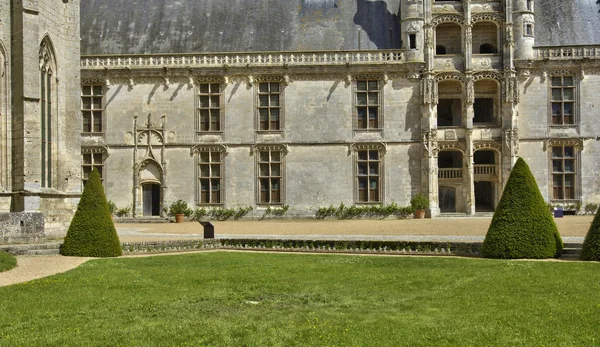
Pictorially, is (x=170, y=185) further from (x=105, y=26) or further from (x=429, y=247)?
(x=429, y=247)

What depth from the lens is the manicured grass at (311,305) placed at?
8.37 meters

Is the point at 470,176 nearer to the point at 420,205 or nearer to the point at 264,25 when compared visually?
the point at 420,205

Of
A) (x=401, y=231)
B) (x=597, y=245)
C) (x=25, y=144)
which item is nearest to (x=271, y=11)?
(x=401, y=231)

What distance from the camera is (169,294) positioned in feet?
37.6

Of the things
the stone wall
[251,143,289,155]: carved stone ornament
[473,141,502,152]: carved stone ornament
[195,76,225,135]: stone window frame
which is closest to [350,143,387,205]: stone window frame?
[251,143,289,155]: carved stone ornament

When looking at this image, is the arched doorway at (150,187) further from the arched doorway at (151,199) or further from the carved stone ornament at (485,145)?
the carved stone ornament at (485,145)

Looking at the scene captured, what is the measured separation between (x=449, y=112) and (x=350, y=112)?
5515mm

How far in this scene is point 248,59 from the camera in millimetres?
34500

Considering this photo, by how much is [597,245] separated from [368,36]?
71.6 feet

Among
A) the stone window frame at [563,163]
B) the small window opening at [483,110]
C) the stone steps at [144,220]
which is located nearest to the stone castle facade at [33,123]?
the stone steps at [144,220]

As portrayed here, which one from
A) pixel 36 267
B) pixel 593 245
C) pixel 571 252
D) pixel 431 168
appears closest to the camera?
pixel 36 267

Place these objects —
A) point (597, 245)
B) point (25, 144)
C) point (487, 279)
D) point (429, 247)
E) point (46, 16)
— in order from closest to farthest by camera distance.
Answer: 1. point (487, 279)
2. point (597, 245)
3. point (429, 247)
4. point (25, 144)
5. point (46, 16)

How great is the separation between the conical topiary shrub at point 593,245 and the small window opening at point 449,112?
19.9m

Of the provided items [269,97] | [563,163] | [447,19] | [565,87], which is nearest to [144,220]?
[269,97]
